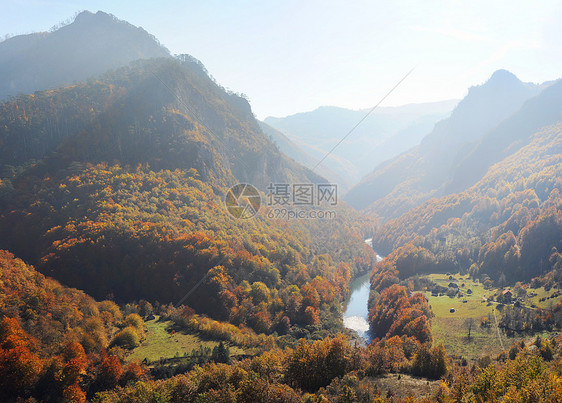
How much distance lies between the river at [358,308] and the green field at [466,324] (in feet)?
78.9

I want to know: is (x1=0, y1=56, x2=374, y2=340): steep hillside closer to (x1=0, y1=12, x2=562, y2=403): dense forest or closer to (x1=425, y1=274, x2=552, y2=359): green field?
(x1=0, y1=12, x2=562, y2=403): dense forest

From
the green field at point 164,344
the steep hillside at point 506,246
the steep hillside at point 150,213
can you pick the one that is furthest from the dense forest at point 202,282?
the steep hillside at point 506,246

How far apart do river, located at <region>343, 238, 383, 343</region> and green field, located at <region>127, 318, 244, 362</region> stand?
52335 mm

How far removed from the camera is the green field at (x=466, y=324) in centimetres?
8638

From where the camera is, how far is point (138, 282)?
10012 cm

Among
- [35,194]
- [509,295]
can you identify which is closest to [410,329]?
[509,295]

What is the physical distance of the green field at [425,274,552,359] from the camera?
8638cm

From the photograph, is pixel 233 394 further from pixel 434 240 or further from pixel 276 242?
pixel 434 240

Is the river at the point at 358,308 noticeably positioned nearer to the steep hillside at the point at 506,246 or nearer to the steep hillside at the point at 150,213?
the steep hillside at the point at 150,213

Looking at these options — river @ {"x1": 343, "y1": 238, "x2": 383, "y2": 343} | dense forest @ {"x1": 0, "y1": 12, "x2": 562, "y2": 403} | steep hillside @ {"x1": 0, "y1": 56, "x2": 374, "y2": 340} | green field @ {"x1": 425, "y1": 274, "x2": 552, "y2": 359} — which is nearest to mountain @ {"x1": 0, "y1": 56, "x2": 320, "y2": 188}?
steep hillside @ {"x1": 0, "y1": 56, "x2": 374, "y2": 340}

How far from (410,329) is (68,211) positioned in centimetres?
11410

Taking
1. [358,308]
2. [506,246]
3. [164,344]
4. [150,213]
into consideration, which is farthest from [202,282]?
[506,246]

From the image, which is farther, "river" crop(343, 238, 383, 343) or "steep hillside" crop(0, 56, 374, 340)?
"river" crop(343, 238, 383, 343)

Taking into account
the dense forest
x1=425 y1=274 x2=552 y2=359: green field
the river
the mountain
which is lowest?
the river
